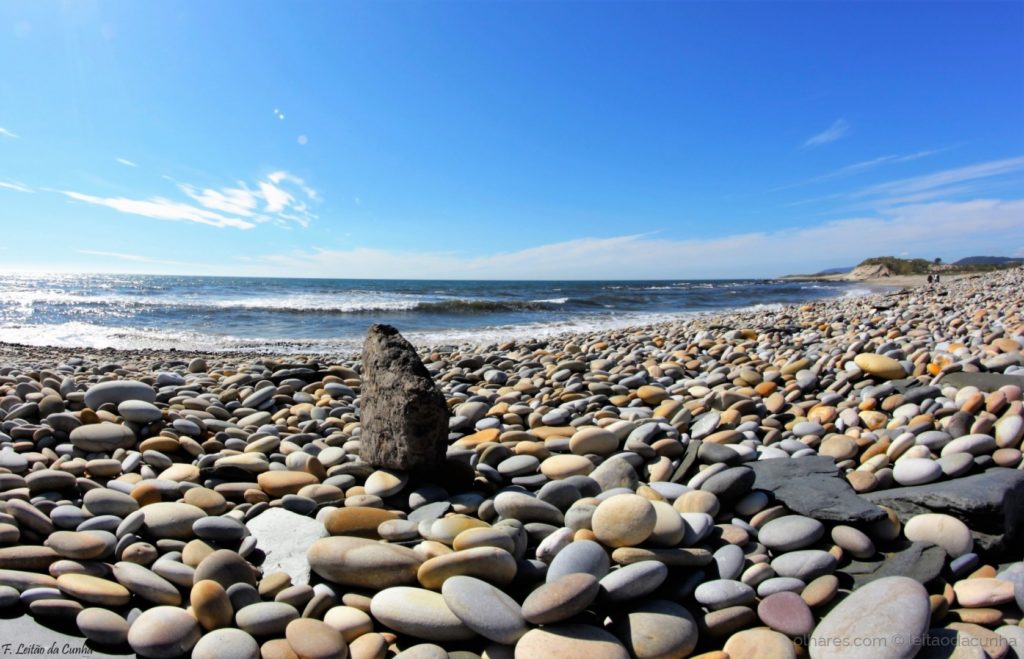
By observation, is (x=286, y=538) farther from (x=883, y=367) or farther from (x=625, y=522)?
(x=883, y=367)

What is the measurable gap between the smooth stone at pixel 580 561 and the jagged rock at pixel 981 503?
134 cm

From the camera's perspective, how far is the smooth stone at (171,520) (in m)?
1.98

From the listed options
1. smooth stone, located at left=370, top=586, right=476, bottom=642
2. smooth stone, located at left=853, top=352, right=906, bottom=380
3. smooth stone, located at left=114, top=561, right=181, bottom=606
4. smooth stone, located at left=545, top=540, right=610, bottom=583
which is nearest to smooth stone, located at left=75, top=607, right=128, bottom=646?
smooth stone, located at left=114, top=561, right=181, bottom=606

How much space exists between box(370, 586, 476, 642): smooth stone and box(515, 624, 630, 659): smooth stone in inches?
7.6

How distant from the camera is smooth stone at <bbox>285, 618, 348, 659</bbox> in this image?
1.43 metres

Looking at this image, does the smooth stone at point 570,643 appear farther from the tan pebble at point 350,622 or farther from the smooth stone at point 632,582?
the tan pebble at point 350,622

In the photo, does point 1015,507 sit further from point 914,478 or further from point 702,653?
point 702,653

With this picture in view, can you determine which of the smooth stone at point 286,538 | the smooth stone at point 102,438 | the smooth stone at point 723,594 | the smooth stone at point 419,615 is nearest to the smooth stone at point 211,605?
the smooth stone at point 286,538

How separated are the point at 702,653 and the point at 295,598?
1.30 metres

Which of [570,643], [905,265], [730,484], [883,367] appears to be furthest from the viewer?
[905,265]

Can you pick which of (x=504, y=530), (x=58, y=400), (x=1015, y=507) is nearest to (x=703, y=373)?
(x=1015, y=507)

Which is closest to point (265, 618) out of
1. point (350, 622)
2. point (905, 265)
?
point (350, 622)

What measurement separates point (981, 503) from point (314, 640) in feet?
8.00

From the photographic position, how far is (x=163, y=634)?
58.4 inches
